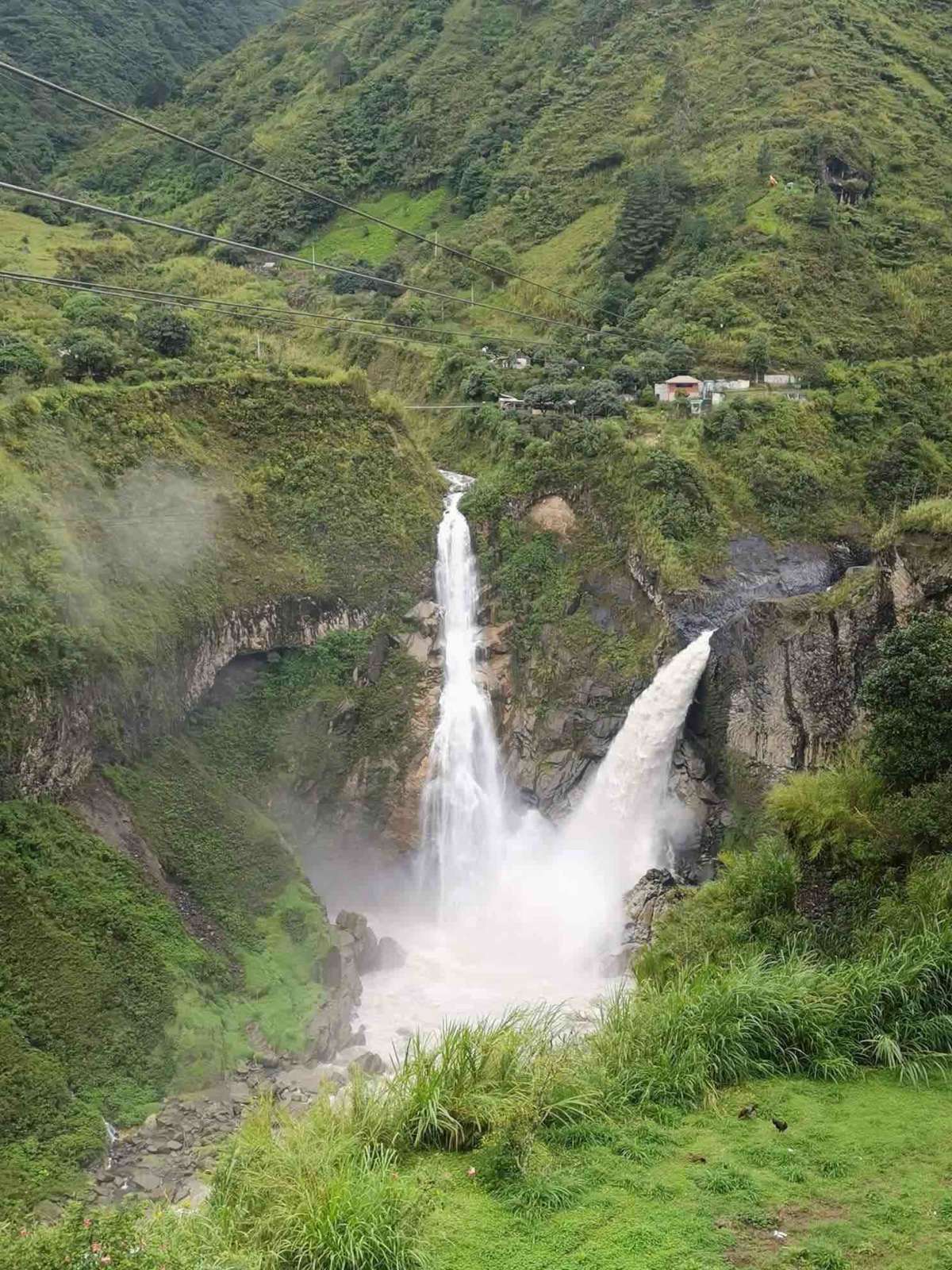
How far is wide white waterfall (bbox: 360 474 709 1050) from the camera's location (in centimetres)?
2489

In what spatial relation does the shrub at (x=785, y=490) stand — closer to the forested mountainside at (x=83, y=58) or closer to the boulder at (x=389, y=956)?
the boulder at (x=389, y=956)

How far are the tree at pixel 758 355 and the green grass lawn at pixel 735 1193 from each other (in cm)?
3136

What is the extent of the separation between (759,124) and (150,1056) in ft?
147

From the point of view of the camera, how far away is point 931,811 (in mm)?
13352

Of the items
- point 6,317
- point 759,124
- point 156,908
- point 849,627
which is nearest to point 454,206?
point 759,124

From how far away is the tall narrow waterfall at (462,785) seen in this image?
2967cm

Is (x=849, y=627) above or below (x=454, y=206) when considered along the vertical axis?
below

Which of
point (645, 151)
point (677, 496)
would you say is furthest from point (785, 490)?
point (645, 151)

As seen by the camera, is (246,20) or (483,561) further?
(246,20)

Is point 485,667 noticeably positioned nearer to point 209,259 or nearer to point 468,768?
point 468,768

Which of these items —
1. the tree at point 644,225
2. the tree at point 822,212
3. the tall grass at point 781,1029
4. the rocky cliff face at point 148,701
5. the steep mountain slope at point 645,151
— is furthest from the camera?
the tree at point 644,225

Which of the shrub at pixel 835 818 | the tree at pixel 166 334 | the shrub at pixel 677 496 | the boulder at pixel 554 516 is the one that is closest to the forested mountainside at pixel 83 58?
the tree at pixel 166 334

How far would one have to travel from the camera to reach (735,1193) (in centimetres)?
831

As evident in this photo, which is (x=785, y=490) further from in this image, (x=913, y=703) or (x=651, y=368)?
(x=913, y=703)
